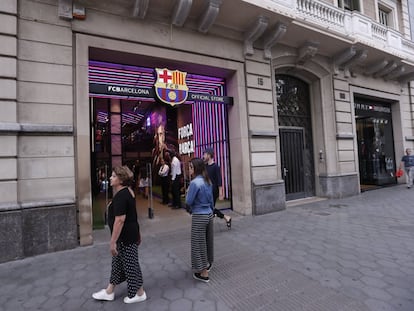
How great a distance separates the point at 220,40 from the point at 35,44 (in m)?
4.56

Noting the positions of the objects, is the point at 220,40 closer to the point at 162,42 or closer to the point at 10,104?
the point at 162,42

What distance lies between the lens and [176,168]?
27.8 feet

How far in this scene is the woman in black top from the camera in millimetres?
2760

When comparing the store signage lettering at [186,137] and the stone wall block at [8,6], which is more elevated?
the stone wall block at [8,6]

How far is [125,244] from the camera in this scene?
2818 mm

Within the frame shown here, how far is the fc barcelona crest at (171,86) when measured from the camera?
6.13 metres

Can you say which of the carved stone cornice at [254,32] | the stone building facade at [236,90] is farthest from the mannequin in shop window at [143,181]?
the carved stone cornice at [254,32]

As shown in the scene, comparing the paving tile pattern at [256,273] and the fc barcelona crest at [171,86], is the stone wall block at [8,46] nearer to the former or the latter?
the fc barcelona crest at [171,86]

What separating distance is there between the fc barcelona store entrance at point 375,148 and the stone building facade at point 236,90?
0.18 ft

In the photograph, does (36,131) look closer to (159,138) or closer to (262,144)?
(262,144)

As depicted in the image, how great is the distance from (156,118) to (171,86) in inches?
303

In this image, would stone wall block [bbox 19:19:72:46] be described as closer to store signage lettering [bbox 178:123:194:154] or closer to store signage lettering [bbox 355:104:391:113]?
store signage lettering [bbox 178:123:194:154]

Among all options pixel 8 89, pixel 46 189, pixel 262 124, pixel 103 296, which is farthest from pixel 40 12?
pixel 262 124

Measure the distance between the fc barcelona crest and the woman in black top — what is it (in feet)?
11.9
